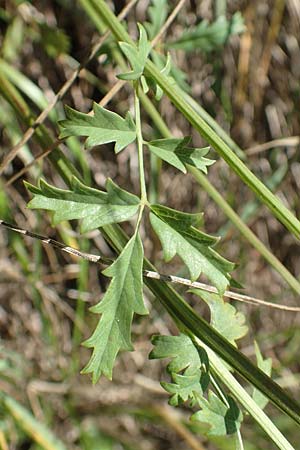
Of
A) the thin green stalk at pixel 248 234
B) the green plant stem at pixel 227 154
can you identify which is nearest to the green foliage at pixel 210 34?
the thin green stalk at pixel 248 234

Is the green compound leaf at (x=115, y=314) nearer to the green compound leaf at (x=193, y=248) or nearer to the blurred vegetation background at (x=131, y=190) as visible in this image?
the green compound leaf at (x=193, y=248)

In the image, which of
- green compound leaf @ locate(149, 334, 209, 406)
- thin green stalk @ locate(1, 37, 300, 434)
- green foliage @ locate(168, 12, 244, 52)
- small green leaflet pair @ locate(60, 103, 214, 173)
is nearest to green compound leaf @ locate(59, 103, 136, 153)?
small green leaflet pair @ locate(60, 103, 214, 173)

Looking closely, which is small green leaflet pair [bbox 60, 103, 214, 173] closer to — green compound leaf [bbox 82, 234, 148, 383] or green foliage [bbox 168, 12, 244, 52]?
green compound leaf [bbox 82, 234, 148, 383]

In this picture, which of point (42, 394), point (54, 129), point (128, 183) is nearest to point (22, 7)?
point (54, 129)

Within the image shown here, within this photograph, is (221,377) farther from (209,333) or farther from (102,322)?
(102,322)

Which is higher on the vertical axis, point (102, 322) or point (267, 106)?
point (102, 322)

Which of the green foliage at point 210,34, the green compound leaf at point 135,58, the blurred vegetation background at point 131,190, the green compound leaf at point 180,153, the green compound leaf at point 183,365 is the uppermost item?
the green compound leaf at point 135,58

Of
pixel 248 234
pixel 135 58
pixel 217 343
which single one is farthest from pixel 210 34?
pixel 217 343
